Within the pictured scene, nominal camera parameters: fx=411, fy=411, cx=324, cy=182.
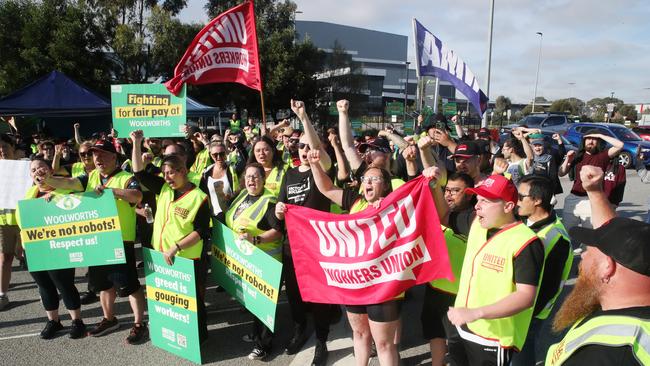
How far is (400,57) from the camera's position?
8156 cm

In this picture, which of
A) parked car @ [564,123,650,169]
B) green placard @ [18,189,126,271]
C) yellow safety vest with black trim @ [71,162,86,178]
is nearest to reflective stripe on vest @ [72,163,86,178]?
yellow safety vest with black trim @ [71,162,86,178]

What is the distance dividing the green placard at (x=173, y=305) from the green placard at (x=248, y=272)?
1.28ft

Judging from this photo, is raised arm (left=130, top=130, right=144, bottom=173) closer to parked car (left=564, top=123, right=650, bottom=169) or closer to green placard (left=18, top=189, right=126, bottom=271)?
green placard (left=18, top=189, right=126, bottom=271)

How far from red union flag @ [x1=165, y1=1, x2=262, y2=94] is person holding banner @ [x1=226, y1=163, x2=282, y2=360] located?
1.97 metres

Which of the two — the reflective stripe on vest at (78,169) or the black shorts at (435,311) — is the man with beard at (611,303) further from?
the reflective stripe on vest at (78,169)

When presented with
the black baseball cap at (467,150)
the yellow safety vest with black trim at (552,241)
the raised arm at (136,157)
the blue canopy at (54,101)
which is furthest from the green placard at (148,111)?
the blue canopy at (54,101)

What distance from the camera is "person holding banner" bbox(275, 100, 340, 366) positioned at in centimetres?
367

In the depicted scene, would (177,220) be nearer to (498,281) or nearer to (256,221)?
(256,221)

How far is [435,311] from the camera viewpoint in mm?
3090

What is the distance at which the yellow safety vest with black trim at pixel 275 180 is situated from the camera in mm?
4246

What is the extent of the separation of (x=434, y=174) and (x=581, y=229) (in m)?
1.32

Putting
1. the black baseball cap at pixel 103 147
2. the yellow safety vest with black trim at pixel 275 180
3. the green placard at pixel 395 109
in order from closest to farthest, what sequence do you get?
the black baseball cap at pixel 103 147 → the yellow safety vest with black trim at pixel 275 180 → the green placard at pixel 395 109

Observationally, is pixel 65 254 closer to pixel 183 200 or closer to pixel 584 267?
pixel 183 200

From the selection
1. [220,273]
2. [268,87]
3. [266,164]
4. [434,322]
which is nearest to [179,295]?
[220,273]
